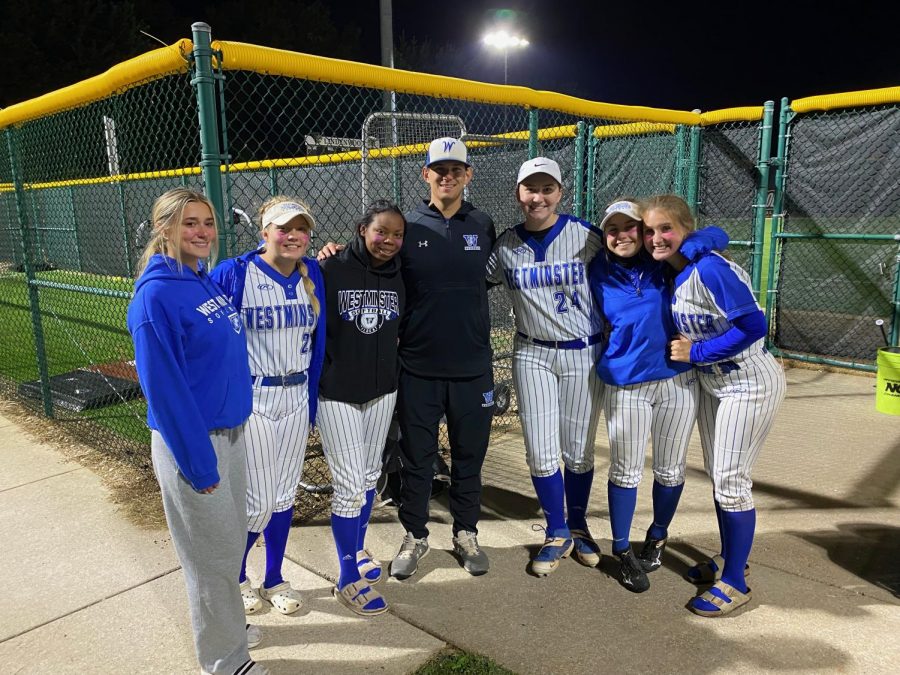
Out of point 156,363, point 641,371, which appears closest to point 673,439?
point 641,371

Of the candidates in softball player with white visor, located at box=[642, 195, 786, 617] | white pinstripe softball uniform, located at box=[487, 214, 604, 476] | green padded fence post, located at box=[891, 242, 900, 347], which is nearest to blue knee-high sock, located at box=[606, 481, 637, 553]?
white pinstripe softball uniform, located at box=[487, 214, 604, 476]

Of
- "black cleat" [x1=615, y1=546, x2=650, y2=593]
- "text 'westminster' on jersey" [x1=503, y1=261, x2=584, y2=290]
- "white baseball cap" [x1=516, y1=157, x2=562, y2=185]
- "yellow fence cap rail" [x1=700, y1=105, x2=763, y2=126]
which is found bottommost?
"black cleat" [x1=615, y1=546, x2=650, y2=593]

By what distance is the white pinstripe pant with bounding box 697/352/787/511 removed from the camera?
9.41ft

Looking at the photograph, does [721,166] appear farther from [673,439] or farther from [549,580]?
[549,580]

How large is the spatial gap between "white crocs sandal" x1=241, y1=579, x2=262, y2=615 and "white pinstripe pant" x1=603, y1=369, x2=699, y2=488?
1.76 metres

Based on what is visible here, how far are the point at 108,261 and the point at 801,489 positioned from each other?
13.9 meters

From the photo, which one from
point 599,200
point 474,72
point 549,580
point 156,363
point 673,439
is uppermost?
point 474,72

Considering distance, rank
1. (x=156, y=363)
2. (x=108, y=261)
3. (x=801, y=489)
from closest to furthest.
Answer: (x=156, y=363)
(x=801, y=489)
(x=108, y=261)

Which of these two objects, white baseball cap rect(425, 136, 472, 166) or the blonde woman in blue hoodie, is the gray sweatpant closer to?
the blonde woman in blue hoodie

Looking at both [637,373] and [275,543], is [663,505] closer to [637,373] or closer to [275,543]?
[637,373]

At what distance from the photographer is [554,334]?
10.6 feet

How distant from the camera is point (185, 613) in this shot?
9.72ft

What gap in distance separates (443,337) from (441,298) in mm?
180

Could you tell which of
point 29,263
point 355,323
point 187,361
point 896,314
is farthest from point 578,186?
point 29,263
